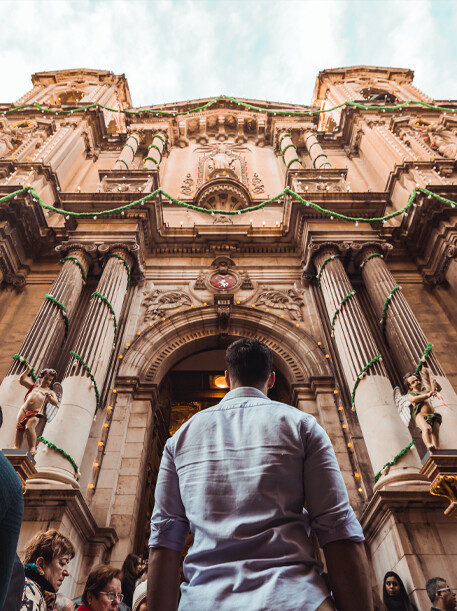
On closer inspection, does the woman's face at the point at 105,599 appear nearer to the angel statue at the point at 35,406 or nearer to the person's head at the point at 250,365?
the person's head at the point at 250,365

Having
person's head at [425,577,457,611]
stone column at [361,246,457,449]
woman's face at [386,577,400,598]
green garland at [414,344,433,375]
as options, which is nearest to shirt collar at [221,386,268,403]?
person's head at [425,577,457,611]

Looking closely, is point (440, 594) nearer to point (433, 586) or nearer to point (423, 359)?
point (433, 586)

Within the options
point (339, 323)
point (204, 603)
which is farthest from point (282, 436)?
point (339, 323)

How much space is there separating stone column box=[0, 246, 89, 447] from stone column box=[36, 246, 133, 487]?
0.63m

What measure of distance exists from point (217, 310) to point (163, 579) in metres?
8.68

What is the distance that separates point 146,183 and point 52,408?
8.51 m

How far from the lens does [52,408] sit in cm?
645

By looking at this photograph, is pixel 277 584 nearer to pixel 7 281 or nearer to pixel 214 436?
pixel 214 436

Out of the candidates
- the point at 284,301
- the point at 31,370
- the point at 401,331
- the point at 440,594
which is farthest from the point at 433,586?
the point at 31,370

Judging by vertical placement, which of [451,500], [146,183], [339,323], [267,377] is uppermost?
[146,183]

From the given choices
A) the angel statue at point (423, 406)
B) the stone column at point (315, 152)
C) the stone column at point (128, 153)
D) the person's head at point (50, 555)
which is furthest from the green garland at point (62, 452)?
the stone column at point (315, 152)

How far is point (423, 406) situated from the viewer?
247 inches

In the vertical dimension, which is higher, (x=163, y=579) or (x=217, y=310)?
(x=217, y=310)

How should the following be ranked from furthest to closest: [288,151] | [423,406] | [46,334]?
1. [288,151]
2. [46,334]
3. [423,406]
